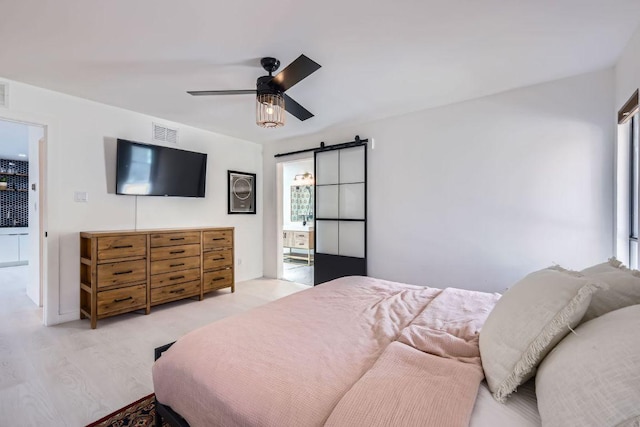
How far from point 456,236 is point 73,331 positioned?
4.05 metres

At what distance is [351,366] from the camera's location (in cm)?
106

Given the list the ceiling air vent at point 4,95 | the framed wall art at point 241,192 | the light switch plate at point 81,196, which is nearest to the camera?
the ceiling air vent at point 4,95

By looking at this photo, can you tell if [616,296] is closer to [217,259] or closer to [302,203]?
[217,259]

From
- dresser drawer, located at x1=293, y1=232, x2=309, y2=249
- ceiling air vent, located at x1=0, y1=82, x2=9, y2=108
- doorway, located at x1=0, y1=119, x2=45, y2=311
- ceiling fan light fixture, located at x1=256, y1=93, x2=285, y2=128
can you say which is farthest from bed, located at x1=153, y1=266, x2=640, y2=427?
dresser drawer, located at x1=293, y1=232, x2=309, y2=249

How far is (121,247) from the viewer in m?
3.03

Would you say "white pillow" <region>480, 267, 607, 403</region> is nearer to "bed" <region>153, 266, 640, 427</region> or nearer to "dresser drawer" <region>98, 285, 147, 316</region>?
"bed" <region>153, 266, 640, 427</region>

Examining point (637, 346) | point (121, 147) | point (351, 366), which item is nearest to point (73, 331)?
point (121, 147)

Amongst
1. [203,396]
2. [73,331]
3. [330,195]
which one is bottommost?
[73,331]

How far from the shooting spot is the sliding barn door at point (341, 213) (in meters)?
3.85

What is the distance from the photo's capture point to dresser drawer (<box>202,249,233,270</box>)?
3.86m

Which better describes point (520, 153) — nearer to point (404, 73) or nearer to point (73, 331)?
point (404, 73)

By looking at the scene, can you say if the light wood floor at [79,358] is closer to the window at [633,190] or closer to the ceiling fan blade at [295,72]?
the ceiling fan blade at [295,72]

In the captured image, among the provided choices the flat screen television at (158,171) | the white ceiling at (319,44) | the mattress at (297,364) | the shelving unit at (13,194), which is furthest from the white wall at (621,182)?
the shelving unit at (13,194)

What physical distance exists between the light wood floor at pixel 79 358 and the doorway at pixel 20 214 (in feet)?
1.18
